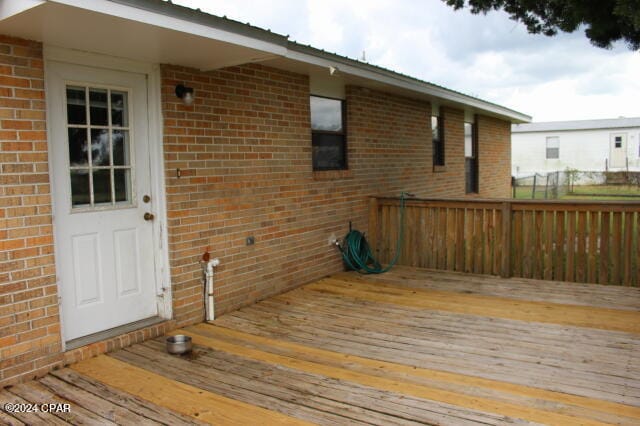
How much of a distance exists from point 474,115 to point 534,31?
5.88 metres

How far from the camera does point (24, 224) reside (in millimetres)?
3699

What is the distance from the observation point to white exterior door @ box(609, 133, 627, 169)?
28.9 meters

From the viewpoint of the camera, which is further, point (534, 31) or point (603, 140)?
point (603, 140)

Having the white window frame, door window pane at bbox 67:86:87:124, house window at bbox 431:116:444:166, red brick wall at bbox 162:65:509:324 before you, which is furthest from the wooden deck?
the white window frame

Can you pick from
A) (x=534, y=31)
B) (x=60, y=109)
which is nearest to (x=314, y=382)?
(x=60, y=109)

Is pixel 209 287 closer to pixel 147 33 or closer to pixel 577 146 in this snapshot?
pixel 147 33

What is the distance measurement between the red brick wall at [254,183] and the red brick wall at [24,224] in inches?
46.0

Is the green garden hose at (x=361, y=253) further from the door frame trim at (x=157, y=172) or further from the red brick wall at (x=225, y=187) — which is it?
the door frame trim at (x=157, y=172)

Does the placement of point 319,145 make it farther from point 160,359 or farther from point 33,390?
point 33,390

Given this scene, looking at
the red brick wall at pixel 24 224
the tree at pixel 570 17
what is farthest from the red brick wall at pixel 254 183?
the tree at pixel 570 17

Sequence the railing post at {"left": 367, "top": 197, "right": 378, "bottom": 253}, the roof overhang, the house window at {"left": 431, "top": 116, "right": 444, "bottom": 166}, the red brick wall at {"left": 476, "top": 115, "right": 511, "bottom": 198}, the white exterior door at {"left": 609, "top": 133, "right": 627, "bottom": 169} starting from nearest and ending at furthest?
the roof overhang < the railing post at {"left": 367, "top": 197, "right": 378, "bottom": 253} < the house window at {"left": 431, "top": 116, "right": 444, "bottom": 166} < the red brick wall at {"left": 476, "top": 115, "right": 511, "bottom": 198} < the white exterior door at {"left": 609, "top": 133, "right": 627, "bottom": 169}

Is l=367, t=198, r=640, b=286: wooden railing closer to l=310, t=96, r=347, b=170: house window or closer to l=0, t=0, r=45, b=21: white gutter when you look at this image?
l=310, t=96, r=347, b=170: house window

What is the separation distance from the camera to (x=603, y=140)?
96.3ft

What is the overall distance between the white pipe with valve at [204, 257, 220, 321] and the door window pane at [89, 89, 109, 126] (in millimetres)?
1628
